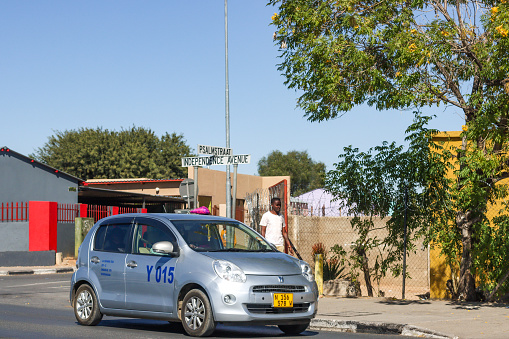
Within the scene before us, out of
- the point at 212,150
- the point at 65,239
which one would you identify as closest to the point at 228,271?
the point at 212,150

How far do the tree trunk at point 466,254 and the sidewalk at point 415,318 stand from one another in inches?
26.5

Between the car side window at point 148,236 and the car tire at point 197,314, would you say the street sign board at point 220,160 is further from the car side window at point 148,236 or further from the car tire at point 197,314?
the car tire at point 197,314

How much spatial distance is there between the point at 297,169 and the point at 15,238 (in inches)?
3199

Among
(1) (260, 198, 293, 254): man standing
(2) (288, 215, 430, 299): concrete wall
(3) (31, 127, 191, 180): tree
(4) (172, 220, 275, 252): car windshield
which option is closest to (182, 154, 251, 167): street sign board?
(1) (260, 198, 293, 254): man standing

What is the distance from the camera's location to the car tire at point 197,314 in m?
8.66

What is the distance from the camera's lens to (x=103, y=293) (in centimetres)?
1012

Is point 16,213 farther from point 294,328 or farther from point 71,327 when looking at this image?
point 294,328

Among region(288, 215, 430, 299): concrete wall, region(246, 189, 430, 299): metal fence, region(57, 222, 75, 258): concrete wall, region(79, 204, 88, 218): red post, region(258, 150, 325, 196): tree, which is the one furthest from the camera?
region(258, 150, 325, 196): tree

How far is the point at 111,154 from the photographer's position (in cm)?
6316

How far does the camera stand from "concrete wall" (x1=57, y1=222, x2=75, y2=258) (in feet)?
92.0

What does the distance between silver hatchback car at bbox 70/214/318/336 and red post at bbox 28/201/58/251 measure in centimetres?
1727

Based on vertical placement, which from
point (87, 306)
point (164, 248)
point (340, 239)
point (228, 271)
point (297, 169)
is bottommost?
point (87, 306)

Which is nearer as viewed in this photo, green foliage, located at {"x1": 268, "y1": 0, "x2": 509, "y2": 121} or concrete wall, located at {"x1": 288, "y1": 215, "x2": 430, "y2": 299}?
green foliage, located at {"x1": 268, "y1": 0, "x2": 509, "y2": 121}

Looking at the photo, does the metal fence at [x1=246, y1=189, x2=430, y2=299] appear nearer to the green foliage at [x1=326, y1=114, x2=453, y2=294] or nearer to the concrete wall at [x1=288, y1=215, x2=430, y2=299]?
the concrete wall at [x1=288, y1=215, x2=430, y2=299]
